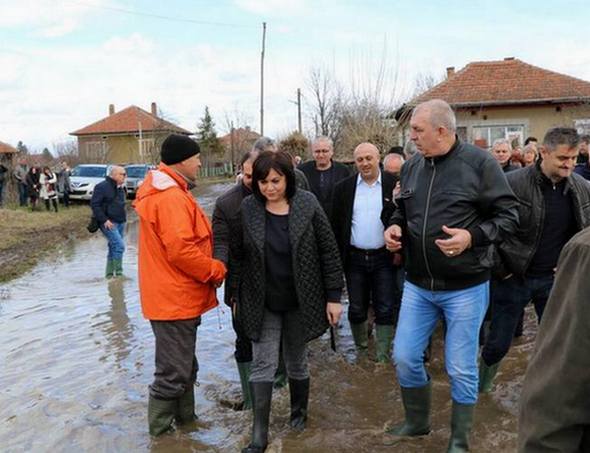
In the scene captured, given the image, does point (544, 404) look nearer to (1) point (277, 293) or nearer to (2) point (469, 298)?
(2) point (469, 298)

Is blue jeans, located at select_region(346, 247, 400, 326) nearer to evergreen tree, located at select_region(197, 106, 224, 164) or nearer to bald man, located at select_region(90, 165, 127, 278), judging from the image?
bald man, located at select_region(90, 165, 127, 278)

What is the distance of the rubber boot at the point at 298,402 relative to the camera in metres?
4.37

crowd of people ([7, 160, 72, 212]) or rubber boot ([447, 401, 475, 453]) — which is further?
crowd of people ([7, 160, 72, 212])

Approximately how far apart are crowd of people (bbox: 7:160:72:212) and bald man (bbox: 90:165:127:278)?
12754 millimetres

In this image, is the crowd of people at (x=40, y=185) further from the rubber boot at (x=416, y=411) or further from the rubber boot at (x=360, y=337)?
the rubber boot at (x=416, y=411)

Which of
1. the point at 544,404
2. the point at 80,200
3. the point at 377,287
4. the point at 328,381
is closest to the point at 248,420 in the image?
the point at 328,381

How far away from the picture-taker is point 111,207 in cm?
1023

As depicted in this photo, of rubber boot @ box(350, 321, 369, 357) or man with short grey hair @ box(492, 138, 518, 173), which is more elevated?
man with short grey hair @ box(492, 138, 518, 173)

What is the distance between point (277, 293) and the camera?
13.5 feet

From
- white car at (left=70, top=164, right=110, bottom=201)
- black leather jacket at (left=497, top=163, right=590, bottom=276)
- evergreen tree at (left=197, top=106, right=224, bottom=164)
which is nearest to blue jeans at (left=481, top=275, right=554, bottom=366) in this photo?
black leather jacket at (left=497, top=163, right=590, bottom=276)

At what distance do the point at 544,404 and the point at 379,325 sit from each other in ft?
14.3

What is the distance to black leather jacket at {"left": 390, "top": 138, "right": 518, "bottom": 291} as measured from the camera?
12.0ft

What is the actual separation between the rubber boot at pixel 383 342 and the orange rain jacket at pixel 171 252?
2.03 metres

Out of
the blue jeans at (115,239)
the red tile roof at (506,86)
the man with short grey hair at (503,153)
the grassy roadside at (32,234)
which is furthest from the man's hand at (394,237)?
the red tile roof at (506,86)
